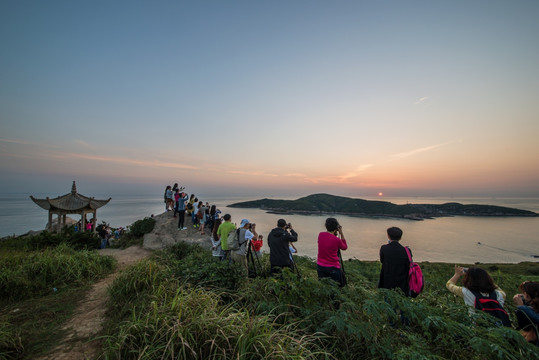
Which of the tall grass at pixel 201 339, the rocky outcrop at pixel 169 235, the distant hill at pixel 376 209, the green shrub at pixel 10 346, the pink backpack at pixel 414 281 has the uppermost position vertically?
the pink backpack at pixel 414 281

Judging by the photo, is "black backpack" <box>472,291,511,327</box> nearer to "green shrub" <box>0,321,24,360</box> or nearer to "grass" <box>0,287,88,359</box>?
"grass" <box>0,287,88,359</box>

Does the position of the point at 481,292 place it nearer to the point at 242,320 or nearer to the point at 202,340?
the point at 242,320

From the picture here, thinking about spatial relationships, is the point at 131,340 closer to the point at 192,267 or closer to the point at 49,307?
the point at 192,267

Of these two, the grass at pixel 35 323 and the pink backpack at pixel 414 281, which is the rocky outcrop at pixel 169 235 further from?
the pink backpack at pixel 414 281

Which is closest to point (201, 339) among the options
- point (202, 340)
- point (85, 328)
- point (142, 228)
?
point (202, 340)

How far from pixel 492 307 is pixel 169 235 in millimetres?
13754

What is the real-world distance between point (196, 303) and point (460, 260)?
142 feet

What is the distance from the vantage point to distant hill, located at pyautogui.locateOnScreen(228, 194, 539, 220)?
9294cm

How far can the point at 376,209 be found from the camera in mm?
97438

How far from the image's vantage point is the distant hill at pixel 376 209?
305 feet

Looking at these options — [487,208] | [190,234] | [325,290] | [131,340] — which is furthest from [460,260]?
[487,208]

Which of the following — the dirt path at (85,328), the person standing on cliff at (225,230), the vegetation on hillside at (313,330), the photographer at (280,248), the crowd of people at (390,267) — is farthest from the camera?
the person standing on cliff at (225,230)

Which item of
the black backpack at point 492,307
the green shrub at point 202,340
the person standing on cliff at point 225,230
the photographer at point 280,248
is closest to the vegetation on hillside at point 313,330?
the green shrub at point 202,340

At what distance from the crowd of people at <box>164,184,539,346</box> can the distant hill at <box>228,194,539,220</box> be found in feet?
284
